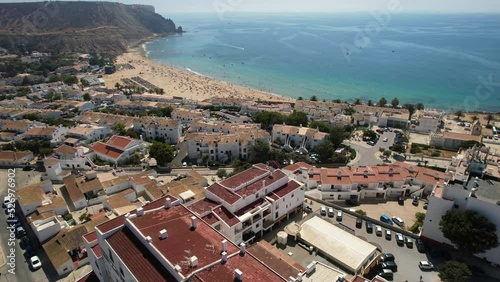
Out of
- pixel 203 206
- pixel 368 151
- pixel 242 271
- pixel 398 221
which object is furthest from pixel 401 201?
pixel 242 271

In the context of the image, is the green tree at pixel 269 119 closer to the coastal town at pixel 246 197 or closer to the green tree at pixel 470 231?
the coastal town at pixel 246 197

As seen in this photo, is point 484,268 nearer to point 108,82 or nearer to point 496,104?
point 496,104

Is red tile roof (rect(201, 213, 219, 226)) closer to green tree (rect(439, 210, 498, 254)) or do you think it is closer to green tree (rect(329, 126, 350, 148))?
green tree (rect(439, 210, 498, 254))

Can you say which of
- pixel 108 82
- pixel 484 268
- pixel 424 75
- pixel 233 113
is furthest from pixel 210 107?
pixel 424 75

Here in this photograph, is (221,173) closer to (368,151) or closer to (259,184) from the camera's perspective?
(259,184)

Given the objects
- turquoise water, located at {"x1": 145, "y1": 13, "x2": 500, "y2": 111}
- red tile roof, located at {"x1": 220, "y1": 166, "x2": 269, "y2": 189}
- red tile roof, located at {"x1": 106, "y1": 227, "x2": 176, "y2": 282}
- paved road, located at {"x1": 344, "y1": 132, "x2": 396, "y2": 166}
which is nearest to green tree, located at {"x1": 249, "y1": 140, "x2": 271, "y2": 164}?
red tile roof, located at {"x1": 220, "y1": 166, "x2": 269, "y2": 189}

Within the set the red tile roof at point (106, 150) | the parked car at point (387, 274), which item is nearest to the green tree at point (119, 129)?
the red tile roof at point (106, 150)
